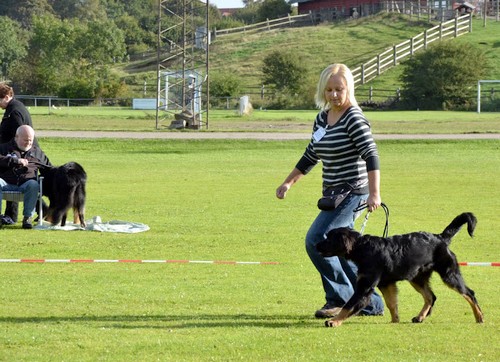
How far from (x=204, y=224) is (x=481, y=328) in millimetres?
7919

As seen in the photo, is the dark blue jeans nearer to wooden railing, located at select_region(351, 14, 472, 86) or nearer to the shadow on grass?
the shadow on grass

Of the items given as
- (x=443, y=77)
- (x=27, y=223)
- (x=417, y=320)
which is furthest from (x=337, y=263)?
(x=443, y=77)

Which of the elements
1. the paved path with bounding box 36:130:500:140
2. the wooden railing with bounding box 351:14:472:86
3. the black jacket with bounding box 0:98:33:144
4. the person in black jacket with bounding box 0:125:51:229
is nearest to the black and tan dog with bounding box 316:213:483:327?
the person in black jacket with bounding box 0:125:51:229

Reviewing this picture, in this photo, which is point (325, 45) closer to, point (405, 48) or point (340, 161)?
point (405, 48)

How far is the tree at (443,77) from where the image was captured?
221ft

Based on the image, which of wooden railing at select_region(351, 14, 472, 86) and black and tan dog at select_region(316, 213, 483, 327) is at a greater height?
wooden railing at select_region(351, 14, 472, 86)

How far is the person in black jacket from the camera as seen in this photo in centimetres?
1486

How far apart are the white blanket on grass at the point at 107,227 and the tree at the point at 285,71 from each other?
61.5m

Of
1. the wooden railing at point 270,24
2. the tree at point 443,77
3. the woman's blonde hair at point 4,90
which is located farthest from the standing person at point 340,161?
the wooden railing at point 270,24

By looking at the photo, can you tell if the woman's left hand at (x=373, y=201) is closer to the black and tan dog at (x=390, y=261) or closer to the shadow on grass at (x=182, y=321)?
the black and tan dog at (x=390, y=261)

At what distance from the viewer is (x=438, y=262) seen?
860 centimetres

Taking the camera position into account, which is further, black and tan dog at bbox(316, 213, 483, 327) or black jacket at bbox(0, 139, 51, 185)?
black jacket at bbox(0, 139, 51, 185)

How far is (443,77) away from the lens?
67.9 metres

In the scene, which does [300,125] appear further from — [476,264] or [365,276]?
[365,276]
